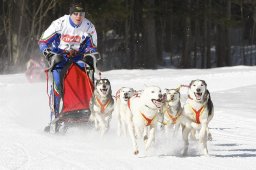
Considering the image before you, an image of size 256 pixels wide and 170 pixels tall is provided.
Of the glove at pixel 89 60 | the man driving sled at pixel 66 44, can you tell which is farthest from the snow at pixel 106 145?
the glove at pixel 89 60

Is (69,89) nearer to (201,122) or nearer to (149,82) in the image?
(201,122)

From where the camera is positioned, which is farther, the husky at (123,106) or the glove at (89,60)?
the glove at (89,60)

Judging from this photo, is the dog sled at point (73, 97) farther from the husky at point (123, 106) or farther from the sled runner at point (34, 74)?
the sled runner at point (34, 74)

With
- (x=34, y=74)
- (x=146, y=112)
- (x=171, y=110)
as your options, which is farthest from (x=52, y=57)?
(x=34, y=74)

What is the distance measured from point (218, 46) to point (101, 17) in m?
10.2

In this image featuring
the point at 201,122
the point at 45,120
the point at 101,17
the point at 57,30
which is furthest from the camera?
the point at 101,17

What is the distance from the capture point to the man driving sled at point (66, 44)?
9.62 meters

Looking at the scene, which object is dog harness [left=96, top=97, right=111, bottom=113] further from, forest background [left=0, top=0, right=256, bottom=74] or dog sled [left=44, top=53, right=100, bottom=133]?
forest background [left=0, top=0, right=256, bottom=74]

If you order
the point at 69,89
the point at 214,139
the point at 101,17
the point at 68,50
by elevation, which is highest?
the point at 101,17

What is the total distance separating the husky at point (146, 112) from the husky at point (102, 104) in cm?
154

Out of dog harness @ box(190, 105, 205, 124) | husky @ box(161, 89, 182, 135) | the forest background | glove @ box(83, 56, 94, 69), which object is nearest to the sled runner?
the forest background

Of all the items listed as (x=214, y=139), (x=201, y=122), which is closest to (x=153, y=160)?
(x=201, y=122)

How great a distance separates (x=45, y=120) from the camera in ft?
39.1

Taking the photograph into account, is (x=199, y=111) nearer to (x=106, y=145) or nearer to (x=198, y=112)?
(x=198, y=112)
